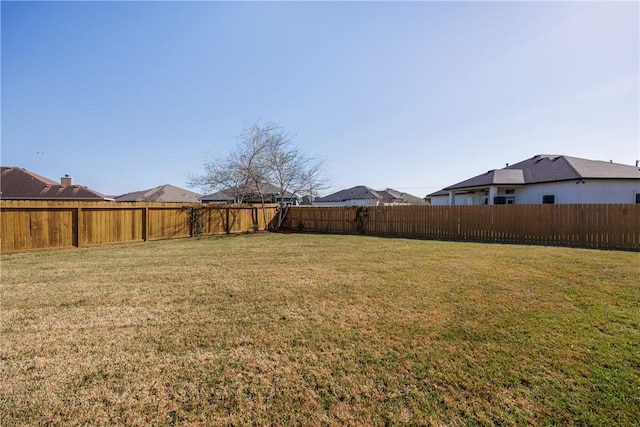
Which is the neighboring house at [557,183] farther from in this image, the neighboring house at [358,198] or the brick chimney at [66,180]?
the brick chimney at [66,180]

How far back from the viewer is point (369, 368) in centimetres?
254

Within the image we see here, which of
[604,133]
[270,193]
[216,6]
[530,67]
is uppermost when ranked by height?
[216,6]

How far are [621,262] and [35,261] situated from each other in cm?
1544

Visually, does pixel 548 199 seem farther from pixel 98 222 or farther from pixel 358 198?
pixel 358 198

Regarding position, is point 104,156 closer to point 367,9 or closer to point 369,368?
point 367,9

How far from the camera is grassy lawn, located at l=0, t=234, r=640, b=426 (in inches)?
80.0

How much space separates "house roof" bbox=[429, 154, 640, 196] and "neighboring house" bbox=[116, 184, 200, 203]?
31.8 metres

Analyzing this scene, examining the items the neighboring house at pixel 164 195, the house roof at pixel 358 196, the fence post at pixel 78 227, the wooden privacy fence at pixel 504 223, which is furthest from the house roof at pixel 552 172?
the neighboring house at pixel 164 195

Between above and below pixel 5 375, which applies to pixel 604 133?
above

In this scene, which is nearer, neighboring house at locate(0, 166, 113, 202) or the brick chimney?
neighboring house at locate(0, 166, 113, 202)

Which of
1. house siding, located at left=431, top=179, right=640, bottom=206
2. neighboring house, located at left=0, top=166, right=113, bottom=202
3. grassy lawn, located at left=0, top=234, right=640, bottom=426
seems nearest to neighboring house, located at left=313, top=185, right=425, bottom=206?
house siding, located at left=431, top=179, right=640, bottom=206

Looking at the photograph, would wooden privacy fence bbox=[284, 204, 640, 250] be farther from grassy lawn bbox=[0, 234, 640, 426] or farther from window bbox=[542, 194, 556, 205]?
grassy lawn bbox=[0, 234, 640, 426]

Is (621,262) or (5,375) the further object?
(621,262)

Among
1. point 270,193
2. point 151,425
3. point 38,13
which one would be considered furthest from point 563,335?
point 270,193
